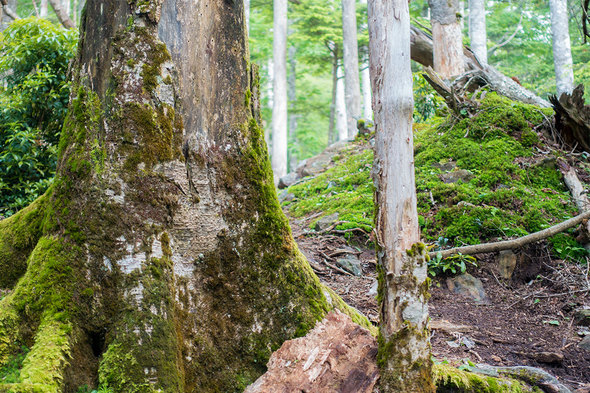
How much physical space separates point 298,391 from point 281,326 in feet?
1.57

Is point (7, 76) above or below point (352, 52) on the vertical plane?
below

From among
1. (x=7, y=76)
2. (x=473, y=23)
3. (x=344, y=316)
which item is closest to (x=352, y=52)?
(x=473, y=23)

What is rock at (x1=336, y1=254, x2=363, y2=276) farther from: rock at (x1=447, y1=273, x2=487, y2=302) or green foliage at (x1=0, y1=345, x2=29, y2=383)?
green foliage at (x1=0, y1=345, x2=29, y2=383)

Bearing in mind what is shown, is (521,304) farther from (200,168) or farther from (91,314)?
(91,314)

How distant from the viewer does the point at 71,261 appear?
266 centimetres

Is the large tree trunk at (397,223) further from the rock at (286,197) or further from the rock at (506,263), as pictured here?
the rock at (286,197)

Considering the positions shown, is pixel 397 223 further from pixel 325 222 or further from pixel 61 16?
pixel 61 16

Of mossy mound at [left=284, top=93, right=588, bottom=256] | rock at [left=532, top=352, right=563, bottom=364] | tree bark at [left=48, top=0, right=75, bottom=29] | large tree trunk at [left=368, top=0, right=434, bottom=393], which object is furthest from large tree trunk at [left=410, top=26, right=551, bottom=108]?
tree bark at [left=48, top=0, right=75, bottom=29]

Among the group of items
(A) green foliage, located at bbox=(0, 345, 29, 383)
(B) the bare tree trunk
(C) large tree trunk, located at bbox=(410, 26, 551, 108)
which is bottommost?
(A) green foliage, located at bbox=(0, 345, 29, 383)

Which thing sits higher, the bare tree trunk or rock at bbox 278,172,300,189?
the bare tree trunk

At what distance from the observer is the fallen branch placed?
4980 mm

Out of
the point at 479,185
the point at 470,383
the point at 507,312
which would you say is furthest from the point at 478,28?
the point at 470,383

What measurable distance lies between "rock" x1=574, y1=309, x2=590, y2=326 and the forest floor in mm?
52

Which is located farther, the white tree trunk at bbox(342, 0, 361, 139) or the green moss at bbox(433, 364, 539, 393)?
the white tree trunk at bbox(342, 0, 361, 139)
